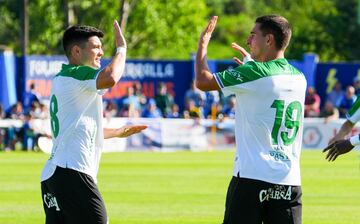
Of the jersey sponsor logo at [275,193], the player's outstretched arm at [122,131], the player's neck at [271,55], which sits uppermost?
the player's neck at [271,55]

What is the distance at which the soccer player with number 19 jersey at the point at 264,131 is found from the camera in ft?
25.0

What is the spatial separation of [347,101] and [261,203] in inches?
998

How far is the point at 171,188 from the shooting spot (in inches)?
704

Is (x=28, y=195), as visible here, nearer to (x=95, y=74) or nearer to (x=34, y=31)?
(x=95, y=74)

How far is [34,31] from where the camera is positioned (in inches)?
2311

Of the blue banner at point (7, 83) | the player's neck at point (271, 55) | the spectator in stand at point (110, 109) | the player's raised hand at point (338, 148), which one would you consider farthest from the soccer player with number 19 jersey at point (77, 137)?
the blue banner at point (7, 83)

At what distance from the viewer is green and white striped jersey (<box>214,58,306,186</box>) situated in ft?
25.0

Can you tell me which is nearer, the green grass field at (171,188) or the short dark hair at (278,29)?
the short dark hair at (278,29)

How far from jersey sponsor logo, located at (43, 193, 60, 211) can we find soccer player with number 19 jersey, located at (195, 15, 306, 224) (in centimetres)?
145

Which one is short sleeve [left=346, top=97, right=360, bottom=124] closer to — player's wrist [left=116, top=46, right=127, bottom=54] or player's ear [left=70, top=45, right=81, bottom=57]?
player's wrist [left=116, top=46, right=127, bottom=54]

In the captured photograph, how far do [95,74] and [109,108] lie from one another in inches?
952

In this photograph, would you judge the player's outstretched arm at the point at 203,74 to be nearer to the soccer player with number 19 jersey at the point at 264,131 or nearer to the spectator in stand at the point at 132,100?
the soccer player with number 19 jersey at the point at 264,131

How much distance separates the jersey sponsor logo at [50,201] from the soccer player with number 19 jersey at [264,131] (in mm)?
1453

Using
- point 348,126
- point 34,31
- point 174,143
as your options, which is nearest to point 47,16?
point 34,31
